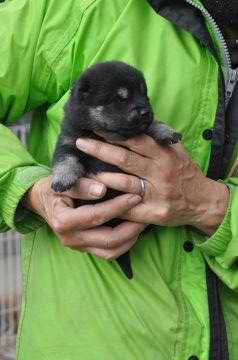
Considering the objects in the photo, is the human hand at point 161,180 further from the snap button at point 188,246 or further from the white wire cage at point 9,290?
the white wire cage at point 9,290

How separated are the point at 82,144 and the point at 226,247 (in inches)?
24.7

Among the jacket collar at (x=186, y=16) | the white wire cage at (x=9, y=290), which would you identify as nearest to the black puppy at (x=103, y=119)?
the jacket collar at (x=186, y=16)

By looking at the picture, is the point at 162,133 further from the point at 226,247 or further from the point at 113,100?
the point at 226,247

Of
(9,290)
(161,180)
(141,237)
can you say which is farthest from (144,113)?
(9,290)

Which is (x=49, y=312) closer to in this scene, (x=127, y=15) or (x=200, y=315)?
(x=200, y=315)

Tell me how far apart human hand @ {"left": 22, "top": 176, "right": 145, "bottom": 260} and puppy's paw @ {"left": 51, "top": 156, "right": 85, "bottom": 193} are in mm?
34

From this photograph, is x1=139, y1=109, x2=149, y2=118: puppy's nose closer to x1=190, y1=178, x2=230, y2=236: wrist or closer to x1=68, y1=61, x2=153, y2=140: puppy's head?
x1=68, y1=61, x2=153, y2=140: puppy's head

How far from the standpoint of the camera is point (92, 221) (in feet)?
5.88

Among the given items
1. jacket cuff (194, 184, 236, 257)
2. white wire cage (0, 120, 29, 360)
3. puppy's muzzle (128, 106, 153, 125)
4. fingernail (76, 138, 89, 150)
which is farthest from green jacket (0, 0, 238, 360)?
white wire cage (0, 120, 29, 360)

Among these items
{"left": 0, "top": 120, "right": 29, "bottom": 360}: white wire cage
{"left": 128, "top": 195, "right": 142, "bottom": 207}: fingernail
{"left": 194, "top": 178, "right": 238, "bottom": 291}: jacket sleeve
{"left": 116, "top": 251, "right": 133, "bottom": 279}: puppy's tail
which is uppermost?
{"left": 128, "top": 195, "right": 142, "bottom": 207}: fingernail

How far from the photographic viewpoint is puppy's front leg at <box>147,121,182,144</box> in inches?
73.1

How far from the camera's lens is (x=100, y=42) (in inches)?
78.6

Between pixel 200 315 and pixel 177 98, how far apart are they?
79 cm

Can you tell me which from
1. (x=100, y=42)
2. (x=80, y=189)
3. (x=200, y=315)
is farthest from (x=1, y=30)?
(x=200, y=315)
